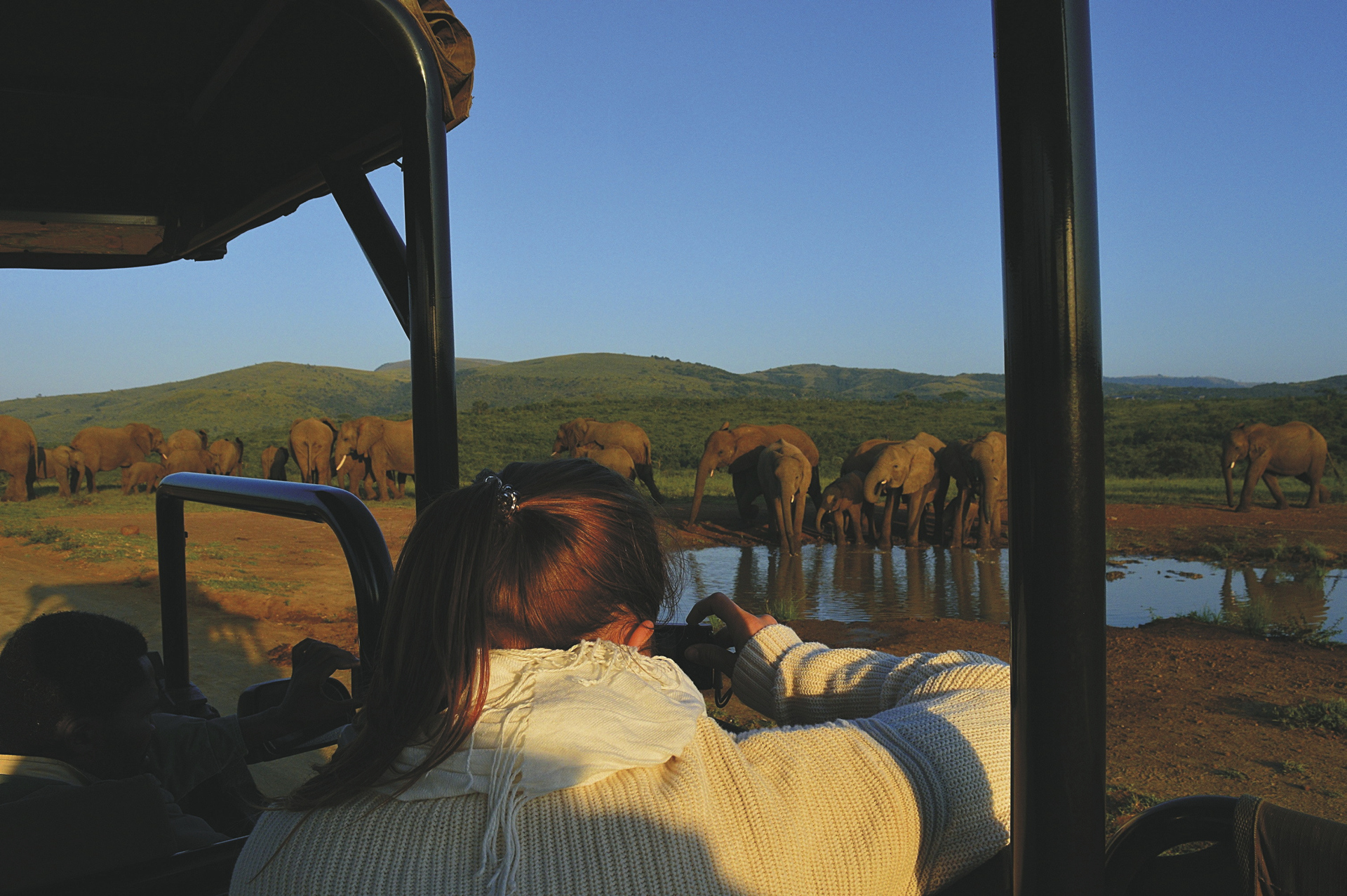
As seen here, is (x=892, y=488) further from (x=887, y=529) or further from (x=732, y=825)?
(x=732, y=825)

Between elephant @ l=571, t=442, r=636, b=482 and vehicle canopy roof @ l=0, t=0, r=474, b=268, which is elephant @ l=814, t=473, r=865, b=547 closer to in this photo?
elephant @ l=571, t=442, r=636, b=482

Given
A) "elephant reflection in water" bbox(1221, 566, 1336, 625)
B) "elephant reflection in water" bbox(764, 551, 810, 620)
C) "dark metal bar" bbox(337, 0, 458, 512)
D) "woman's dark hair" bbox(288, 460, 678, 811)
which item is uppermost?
"dark metal bar" bbox(337, 0, 458, 512)

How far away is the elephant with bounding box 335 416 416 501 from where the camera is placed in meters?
20.9

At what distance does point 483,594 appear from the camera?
89cm

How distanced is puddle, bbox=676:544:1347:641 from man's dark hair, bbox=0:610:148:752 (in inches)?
244

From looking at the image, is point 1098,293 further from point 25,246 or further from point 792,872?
point 25,246

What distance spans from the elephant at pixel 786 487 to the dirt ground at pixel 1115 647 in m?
4.53

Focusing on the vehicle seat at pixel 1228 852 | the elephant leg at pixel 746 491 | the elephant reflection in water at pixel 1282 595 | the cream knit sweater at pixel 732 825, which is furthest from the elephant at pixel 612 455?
the vehicle seat at pixel 1228 852

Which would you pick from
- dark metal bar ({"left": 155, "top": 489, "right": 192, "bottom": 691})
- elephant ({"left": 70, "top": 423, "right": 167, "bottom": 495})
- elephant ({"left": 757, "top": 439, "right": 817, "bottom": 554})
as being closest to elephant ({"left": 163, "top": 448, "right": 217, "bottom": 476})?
elephant ({"left": 70, "top": 423, "right": 167, "bottom": 495})

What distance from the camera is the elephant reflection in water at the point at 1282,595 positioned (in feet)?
28.3

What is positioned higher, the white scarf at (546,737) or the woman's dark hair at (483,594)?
the woman's dark hair at (483,594)

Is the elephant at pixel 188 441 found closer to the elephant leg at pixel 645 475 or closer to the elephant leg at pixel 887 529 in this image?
the elephant leg at pixel 645 475

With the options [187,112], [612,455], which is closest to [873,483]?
[612,455]

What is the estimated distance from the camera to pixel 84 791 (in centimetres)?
97
